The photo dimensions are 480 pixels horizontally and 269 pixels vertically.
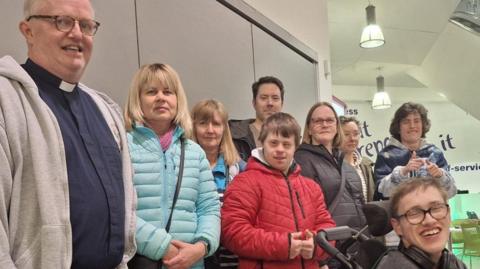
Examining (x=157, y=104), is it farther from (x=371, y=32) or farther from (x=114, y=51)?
(x=371, y=32)

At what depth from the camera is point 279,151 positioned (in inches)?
85.1

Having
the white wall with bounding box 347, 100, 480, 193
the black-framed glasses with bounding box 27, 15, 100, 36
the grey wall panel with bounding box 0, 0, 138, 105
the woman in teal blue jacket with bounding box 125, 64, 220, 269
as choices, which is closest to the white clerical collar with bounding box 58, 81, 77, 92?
the black-framed glasses with bounding box 27, 15, 100, 36

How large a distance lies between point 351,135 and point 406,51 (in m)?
5.25

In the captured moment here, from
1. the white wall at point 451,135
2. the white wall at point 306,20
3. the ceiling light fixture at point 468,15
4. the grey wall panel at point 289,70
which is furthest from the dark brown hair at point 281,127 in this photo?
the white wall at point 451,135

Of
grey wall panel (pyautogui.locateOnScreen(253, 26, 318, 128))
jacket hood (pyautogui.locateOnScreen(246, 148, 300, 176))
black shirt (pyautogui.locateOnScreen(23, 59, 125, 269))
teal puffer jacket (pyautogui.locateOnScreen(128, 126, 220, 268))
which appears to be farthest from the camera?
grey wall panel (pyautogui.locateOnScreen(253, 26, 318, 128))

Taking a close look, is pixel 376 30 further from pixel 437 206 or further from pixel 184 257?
pixel 184 257

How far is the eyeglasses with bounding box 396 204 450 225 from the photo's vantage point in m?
1.73

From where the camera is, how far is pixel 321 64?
5301 mm

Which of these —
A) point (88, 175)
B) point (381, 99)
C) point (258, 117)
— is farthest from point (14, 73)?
point (381, 99)

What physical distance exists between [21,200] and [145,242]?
59 centimetres

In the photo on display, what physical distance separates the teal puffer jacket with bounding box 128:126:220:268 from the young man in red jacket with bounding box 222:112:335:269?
0.15 meters

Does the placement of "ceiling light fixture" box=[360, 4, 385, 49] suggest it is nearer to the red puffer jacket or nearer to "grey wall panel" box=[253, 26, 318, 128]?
"grey wall panel" box=[253, 26, 318, 128]

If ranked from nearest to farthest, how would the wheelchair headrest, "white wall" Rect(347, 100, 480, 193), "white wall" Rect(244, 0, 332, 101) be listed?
the wheelchair headrest → "white wall" Rect(244, 0, 332, 101) → "white wall" Rect(347, 100, 480, 193)

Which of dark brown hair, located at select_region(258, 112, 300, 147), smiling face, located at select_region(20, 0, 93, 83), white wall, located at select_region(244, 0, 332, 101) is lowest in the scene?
dark brown hair, located at select_region(258, 112, 300, 147)
